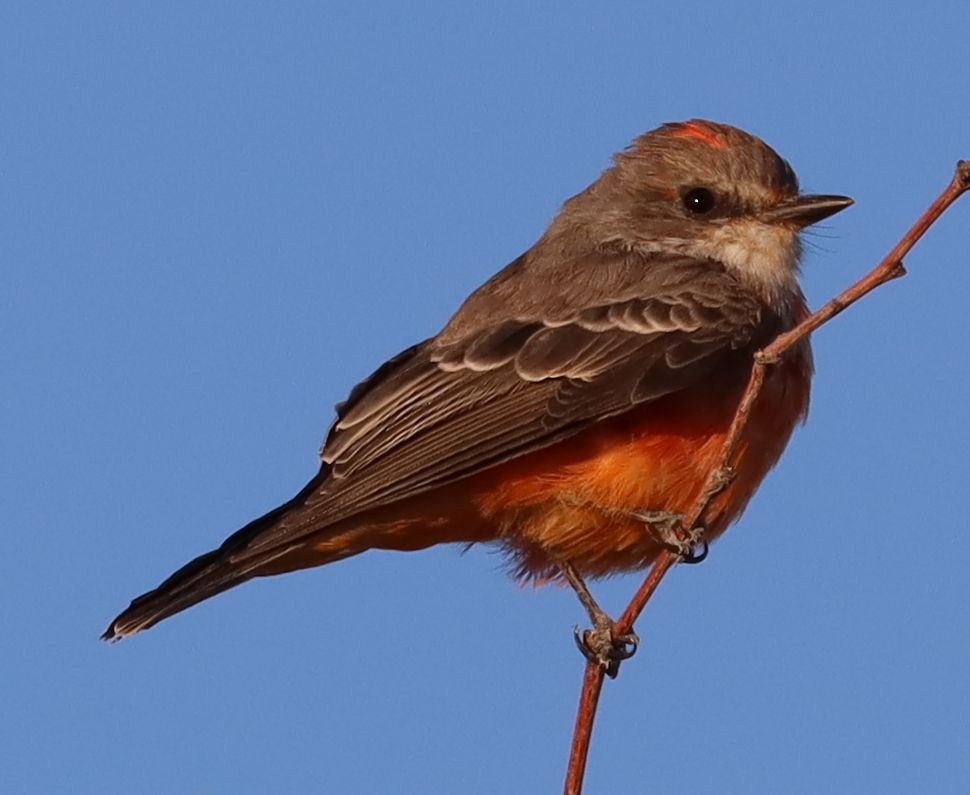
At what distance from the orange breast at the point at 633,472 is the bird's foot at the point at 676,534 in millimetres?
86

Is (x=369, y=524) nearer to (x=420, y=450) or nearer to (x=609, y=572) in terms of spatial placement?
(x=420, y=450)

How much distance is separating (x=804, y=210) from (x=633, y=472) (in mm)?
1869

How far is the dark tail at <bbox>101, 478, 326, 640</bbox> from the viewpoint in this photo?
8117 millimetres

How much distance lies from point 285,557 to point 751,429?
8.01ft

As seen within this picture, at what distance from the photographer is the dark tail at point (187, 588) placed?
8.12 meters

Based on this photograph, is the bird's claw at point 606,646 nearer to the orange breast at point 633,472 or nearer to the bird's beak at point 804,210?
the orange breast at point 633,472

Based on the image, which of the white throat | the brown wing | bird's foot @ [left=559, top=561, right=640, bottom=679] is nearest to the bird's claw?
bird's foot @ [left=559, top=561, right=640, bottom=679]

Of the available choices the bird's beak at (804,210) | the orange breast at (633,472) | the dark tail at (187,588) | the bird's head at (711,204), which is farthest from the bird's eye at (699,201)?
the dark tail at (187,588)

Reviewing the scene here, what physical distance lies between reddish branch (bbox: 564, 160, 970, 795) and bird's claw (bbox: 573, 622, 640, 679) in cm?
143

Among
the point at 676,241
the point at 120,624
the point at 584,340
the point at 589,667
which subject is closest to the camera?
the point at 589,667

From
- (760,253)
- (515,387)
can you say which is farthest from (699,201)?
(515,387)

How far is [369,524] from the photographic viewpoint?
8461mm

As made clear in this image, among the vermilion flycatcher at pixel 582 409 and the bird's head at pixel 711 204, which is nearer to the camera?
the vermilion flycatcher at pixel 582 409

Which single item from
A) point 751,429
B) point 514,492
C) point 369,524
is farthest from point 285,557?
point 751,429
